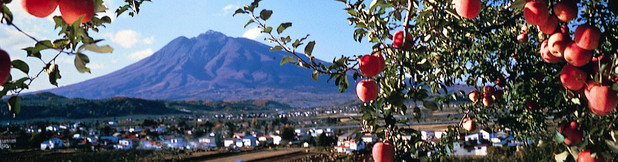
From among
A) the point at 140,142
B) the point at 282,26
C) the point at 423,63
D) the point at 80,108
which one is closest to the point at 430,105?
the point at 423,63

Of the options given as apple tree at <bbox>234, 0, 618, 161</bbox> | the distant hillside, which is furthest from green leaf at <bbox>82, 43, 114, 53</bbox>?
the distant hillside

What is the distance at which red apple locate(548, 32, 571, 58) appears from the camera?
114cm

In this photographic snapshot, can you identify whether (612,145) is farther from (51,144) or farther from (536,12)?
(51,144)

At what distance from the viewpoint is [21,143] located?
2636cm

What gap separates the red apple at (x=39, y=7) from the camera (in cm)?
70

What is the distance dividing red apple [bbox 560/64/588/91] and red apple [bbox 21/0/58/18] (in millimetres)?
1201

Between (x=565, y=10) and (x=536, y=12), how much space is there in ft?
0.25

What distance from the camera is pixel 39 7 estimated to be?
→ 27.5 inches

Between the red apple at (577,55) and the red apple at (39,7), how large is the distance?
1.15m

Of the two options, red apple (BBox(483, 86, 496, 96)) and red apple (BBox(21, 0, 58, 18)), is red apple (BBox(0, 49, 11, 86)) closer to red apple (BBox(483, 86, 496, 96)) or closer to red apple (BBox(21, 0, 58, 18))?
red apple (BBox(21, 0, 58, 18))

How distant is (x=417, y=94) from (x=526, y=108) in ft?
7.07

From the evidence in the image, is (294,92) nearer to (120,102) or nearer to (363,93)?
(120,102)

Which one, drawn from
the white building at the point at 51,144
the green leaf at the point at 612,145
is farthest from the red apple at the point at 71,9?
the white building at the point at 51,144

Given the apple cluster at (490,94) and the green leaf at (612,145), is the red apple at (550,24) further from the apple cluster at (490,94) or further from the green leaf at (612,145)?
the apple cluster at (490,94)
